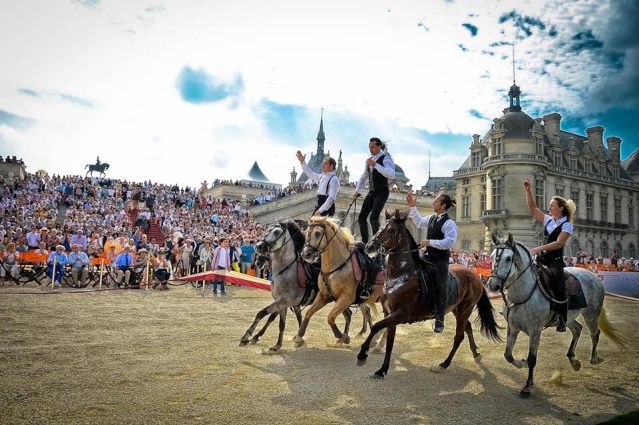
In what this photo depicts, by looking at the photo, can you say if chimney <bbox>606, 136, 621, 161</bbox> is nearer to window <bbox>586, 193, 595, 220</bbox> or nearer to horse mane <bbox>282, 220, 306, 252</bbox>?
window <bbox>586, 193, 595, 220</bbox>

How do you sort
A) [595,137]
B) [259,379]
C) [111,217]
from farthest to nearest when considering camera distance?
[595,137], [111,217], [259,379]

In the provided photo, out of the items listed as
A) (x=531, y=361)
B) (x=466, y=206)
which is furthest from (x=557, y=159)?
(x=531, y=361)

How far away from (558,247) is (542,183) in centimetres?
4512

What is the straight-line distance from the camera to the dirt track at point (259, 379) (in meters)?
5.14

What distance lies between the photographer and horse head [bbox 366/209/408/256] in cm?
701

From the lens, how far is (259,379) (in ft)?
21.2

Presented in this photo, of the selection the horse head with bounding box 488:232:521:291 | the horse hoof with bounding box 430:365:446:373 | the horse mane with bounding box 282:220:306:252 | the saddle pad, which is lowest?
the horse hoof with bounding box 430:365:446:373

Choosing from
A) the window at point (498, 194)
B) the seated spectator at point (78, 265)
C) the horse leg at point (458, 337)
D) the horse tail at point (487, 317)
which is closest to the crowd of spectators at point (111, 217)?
the seated spectator at point (78, 265)

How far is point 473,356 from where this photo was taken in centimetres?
850

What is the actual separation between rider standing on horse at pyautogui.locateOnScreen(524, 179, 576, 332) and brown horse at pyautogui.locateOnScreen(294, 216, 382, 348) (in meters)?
3.24

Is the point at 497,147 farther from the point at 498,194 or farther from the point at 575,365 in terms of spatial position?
the point at 575,365

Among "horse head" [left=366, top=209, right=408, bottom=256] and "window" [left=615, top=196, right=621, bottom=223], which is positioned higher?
"window" [left=615, top=196, right=621, bottom=223]

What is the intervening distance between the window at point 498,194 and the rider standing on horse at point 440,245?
42594mm

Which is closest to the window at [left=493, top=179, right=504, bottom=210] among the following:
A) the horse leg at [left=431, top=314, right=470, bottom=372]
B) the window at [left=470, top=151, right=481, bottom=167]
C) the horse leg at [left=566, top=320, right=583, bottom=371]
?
the window at [left=470, top=151, right=481, bottom=167]
